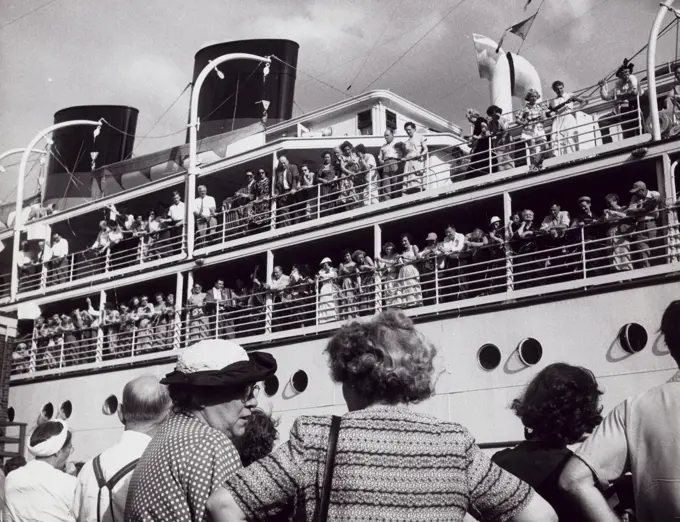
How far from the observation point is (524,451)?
3305 mm

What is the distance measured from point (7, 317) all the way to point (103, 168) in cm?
543

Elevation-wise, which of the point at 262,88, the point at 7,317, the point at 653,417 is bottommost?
the point at 653,417

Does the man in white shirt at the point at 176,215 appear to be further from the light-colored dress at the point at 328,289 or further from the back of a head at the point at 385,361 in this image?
the back of a head at the point at 385,361

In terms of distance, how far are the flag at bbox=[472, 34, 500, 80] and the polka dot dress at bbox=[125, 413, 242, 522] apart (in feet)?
55.3

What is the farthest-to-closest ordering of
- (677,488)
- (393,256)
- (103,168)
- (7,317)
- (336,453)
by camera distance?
(103,168) → (7,317) → (393,256) → (677,488) → (336,453)

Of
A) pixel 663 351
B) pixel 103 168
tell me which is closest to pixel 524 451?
pixel 663 351

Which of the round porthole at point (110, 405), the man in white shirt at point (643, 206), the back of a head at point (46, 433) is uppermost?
the man in white shirt at point (643, 206)

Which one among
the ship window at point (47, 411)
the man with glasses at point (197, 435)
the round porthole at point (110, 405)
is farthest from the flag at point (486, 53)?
the man with glasses at point (197, 435)

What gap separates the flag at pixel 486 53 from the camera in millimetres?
18766

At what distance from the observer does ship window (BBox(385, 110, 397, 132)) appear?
19344 mm

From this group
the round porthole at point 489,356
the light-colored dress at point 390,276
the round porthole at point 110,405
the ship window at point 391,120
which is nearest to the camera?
the round porthole at point 489,356

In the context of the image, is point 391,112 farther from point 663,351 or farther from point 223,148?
point 663,351

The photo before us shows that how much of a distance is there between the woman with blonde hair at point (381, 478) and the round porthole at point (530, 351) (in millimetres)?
9954

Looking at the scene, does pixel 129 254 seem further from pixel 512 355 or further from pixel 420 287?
pixel 512 355
